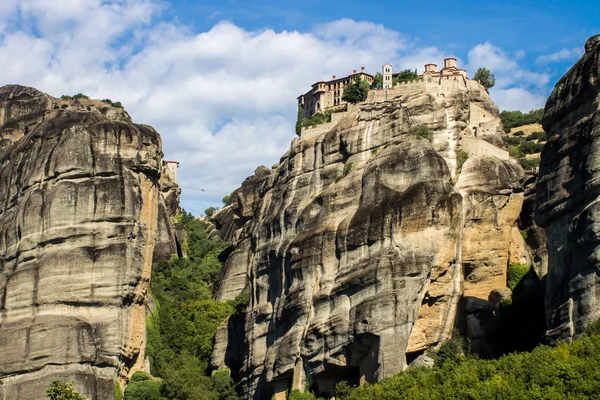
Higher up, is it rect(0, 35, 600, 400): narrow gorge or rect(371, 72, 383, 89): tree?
rect(371, 72, 383, 89): tree

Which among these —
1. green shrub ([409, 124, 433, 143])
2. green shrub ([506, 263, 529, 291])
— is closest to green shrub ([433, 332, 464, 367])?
green shrub ([506, 263, 529, 291])

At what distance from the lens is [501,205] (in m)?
74.1

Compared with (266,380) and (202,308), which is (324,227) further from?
(202,308)

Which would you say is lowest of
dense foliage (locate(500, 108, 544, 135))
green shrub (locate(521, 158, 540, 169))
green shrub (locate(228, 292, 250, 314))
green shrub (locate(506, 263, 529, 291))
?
green shrub (locate(506, 263, 529, 291))

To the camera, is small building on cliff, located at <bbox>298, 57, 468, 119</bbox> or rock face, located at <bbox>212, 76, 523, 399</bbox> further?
small building on cliff, located at <bbox>298, 57, 468, 119</bbox>

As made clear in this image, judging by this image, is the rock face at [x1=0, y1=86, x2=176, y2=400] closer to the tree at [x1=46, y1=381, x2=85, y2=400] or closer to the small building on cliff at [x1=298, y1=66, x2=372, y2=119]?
the tree at [x1=46, y1=381, x2=85, y2=400]

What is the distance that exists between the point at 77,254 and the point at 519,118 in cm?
4611

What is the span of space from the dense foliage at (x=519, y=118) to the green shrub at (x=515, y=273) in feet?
126

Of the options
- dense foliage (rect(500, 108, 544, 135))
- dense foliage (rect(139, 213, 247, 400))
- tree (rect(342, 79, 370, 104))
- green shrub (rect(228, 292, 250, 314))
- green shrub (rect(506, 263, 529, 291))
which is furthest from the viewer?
dense foliage (rect(500, 108, 544, 135))

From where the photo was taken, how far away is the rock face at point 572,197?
58.0 m

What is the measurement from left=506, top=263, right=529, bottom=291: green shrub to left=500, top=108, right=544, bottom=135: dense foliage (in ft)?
126

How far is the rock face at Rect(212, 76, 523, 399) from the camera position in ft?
229

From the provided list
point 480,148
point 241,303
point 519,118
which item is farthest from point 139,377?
point 519,118

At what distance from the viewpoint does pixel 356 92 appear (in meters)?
98.1
